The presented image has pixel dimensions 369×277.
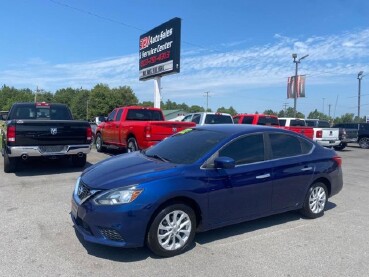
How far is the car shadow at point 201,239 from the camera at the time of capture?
13.9ft

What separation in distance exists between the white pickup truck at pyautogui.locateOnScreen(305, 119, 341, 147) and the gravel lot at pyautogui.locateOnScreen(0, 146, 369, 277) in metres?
13.5

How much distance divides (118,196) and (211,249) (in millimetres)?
1425

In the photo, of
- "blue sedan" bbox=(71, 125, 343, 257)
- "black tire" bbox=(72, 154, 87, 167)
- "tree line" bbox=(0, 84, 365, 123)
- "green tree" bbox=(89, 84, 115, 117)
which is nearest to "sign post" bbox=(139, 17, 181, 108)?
"black tire" bbox=(72, 154, 87, 167)

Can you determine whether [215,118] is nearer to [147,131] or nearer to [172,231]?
[147,131]

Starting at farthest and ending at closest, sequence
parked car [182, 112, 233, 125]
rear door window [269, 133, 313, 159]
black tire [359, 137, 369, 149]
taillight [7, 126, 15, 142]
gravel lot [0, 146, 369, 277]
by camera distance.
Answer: black tire [359, 137, 369, 149]
parked car [182, 112, 233, 125]
taillight [7, 126, 15, 142]
rear door window [269, 133, 313, 159]
gravel lot [0, 146, 369, 277]

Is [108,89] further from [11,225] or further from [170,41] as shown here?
[11,225]

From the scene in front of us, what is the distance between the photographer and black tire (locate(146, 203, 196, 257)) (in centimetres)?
415

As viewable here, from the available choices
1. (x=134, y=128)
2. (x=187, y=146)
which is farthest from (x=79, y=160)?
(x=187, y=146)

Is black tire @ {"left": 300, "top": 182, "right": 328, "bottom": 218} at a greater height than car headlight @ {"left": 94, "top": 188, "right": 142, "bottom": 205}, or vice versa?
car headlight @ {"left": 94, "top": 188, "right": 142, "bottom": 205}

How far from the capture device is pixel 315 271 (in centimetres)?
396

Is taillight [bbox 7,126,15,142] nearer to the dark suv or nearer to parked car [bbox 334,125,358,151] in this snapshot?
parked car [bbox 334,125,358,151]

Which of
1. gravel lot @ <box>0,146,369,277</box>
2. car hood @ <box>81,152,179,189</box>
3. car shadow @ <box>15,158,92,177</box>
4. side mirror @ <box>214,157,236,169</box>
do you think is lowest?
gravel lot @ <box>0,146,369,277</box>

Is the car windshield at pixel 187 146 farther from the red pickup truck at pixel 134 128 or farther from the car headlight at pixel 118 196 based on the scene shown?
the red pickup truck at pixel 134 128

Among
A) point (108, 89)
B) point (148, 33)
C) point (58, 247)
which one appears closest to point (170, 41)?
point (148, 33)
